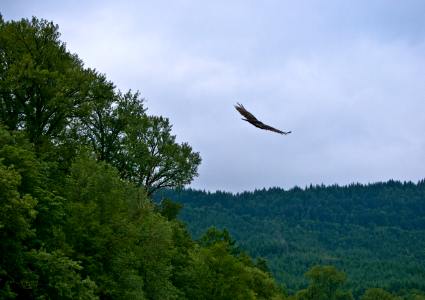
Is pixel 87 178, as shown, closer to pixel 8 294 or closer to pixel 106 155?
pixel 8 294

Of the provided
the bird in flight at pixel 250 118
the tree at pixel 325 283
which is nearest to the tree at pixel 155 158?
the bird in flight at pixel 250 118

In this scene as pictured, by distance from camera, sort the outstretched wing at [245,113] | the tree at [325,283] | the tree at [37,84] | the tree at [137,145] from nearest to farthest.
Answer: the outstretched wing at [245,113], the tree at [37,84], the tree at [137,145], the tree at [325,283]

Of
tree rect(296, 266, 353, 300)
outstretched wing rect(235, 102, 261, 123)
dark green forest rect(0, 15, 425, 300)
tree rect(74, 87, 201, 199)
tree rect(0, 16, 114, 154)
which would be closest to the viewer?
outstretched wing rect(235, 102, 261, 123)

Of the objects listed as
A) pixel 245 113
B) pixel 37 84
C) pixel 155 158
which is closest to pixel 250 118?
pixel 245 113

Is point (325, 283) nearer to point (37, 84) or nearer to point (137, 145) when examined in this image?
point (137, 145)

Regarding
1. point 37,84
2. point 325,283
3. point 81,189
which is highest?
point 37,84

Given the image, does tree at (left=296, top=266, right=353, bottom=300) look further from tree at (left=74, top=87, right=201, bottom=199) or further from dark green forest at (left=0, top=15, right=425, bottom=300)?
tree at (left=74, top=87, right=201, bottom=199)

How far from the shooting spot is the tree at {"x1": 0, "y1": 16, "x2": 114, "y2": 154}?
36.4m

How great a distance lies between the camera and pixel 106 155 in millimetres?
48500

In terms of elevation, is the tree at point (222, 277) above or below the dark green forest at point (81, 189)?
below

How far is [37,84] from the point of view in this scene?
1468 inches

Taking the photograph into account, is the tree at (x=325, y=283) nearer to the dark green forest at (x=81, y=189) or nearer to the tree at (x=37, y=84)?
the dark green forest at (x=81, y=189)

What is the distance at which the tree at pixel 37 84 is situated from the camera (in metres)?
36.4

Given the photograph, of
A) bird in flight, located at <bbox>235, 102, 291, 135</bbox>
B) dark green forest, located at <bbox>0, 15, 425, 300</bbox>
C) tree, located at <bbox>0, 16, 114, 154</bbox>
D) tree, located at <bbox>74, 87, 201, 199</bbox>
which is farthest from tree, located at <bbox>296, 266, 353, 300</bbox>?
bird in flight, located at <bbox>235, 102, 291, 135</bbox>
